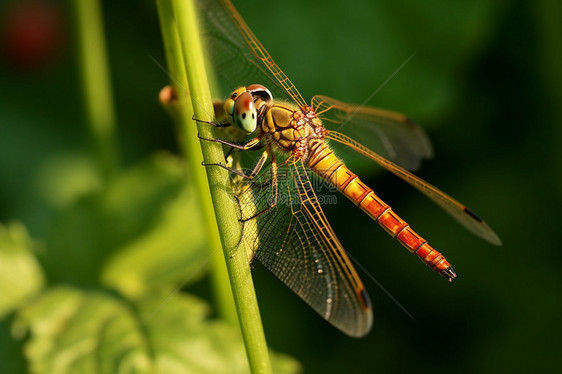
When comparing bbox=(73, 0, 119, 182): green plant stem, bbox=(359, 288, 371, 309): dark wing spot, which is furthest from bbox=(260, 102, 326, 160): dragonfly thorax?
bbox=(73, 0, 119, 182): green plant stem

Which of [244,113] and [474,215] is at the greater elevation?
[474,215]

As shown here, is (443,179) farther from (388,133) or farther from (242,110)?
(242,110)

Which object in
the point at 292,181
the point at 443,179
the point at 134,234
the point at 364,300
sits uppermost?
the point at 443,179

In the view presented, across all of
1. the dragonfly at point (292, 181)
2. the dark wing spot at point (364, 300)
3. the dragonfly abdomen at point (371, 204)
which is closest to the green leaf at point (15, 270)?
the dragonfly at point (292, 181)

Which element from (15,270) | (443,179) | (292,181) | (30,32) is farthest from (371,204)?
(30,32)

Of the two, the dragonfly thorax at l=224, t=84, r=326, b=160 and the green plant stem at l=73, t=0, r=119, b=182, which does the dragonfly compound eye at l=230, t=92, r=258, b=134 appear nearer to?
the dragonfly thorax at l=224, t=84, r=326, b=160

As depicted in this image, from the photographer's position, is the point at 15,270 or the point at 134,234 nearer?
the point at 15,270

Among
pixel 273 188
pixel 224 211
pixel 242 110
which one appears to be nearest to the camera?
pixel 224 211

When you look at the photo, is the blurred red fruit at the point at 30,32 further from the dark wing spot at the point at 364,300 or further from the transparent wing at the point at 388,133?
the dark wing spot at the point at 364,300
